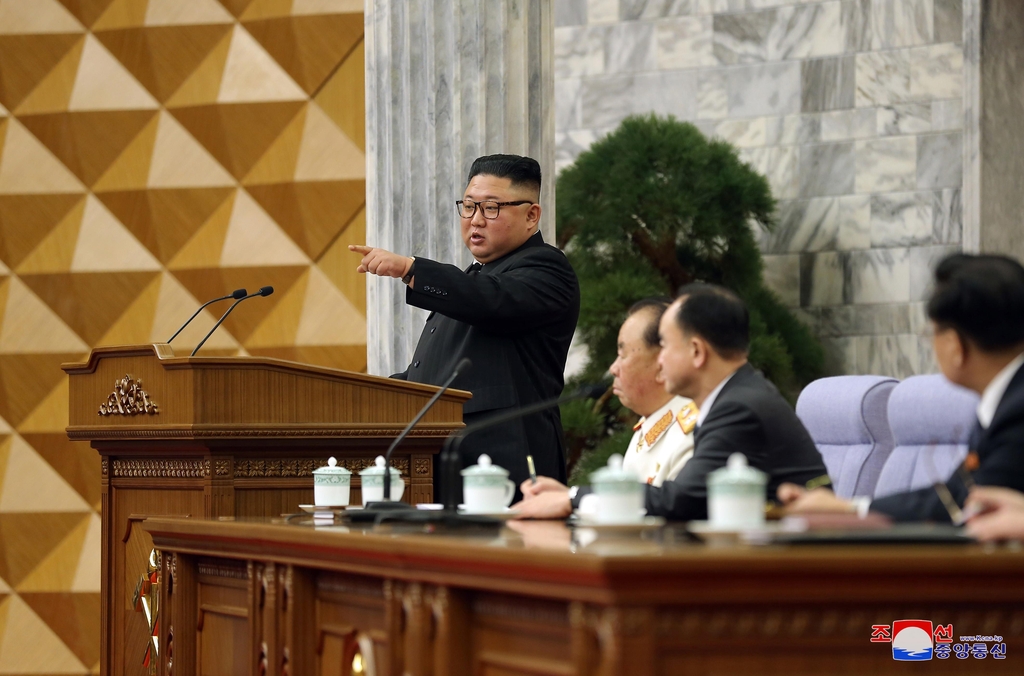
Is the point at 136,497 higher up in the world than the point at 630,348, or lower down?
lower down

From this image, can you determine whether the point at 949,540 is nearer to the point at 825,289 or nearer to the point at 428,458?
the point at 428,458

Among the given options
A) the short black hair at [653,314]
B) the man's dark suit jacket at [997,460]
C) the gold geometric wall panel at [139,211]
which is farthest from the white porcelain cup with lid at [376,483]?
the gold geometric wall panel at [139,211]

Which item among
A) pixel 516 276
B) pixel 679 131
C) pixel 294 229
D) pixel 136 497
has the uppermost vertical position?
pixel 679 131

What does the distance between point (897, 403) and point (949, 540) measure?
1878mm

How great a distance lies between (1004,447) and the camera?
6.95ft

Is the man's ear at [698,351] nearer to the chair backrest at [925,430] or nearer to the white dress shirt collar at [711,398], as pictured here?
the white dress shirt collar at [711,398]

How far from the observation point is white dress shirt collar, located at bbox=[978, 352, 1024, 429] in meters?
2.16

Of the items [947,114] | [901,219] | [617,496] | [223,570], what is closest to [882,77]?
[947,114]

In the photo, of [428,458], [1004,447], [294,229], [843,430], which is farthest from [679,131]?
[1004,447]

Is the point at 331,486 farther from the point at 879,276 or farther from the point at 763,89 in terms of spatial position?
the point at 763,89

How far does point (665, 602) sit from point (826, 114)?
20.4 feet

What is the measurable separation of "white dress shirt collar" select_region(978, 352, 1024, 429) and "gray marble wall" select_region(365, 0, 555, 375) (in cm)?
308

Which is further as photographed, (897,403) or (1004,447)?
(897,403)

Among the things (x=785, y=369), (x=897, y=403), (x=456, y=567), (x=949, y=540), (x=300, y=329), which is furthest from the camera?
(x=300, y=329)
